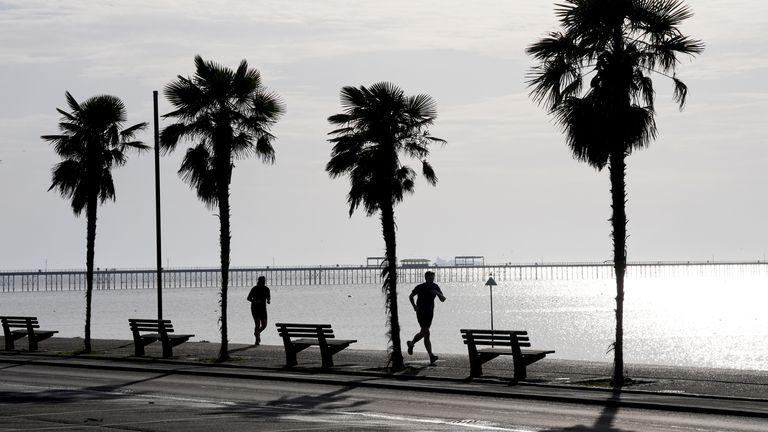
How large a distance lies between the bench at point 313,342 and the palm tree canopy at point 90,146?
1039cm

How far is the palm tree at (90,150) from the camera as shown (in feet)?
125

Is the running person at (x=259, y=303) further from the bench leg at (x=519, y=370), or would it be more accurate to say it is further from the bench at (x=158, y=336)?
the bench leg at (x=519, y=370)

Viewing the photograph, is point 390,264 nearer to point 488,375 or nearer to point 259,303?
point 488,375

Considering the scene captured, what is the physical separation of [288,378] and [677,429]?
1133 cm

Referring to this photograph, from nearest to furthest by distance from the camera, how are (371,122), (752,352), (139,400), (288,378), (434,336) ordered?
1. (139,400)
2. (288,378)
3. (371,122)
4. (752,352)
5. (434,336)

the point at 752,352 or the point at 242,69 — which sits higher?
the point at 242,69

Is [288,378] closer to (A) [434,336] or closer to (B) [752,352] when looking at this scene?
(B) [752,352]

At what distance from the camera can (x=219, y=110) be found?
34406mm

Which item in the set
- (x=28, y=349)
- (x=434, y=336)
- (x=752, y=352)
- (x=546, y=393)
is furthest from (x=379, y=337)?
(x=546, y=393)

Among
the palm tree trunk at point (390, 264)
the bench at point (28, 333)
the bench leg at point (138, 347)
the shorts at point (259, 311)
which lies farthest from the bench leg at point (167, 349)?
the palm tree trunk at point (390, 264)

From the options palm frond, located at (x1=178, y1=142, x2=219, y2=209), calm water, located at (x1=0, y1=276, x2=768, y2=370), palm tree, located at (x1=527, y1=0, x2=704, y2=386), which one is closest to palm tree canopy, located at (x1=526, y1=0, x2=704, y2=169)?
palm tree, located at (x1=527, y1=0, x2=704, y2=386)

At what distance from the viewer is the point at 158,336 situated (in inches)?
1384

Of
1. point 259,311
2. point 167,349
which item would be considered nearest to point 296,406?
point 167,349

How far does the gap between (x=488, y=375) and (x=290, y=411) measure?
7.35 metres
